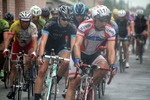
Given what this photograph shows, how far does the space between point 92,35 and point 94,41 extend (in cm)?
14

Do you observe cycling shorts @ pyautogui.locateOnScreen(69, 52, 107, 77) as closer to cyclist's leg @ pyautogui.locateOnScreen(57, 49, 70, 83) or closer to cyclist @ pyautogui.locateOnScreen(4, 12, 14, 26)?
cyclist's leg @ pyautogui.locateOnScreen(57, 49, 70, 83)

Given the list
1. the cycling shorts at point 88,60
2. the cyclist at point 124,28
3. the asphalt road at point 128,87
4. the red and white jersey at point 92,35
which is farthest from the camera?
the cyclist at point 124,28

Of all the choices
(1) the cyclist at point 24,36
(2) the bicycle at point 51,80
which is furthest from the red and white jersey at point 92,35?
(1) the cyclist at point 24,36

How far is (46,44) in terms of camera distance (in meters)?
8.14

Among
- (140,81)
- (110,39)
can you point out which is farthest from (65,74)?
(140,81)

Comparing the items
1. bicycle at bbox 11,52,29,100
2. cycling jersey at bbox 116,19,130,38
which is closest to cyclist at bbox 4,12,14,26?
bicycle at bbox 11,52,29,100

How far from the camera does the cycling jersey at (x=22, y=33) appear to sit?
898 cm

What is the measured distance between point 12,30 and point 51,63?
1613 millimetres

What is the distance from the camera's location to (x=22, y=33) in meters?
9.06

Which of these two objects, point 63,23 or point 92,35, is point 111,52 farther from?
point 63,23

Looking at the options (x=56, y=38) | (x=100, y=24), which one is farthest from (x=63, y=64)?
(x=100, y=24)

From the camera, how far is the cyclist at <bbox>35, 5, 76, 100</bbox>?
24.4 feet

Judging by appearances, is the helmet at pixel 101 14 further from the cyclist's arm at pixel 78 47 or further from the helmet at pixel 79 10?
the helmet at pixel 79 10

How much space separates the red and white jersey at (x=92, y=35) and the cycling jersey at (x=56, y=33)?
87 cm
